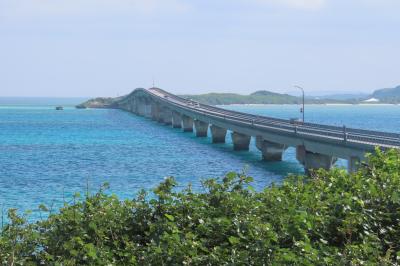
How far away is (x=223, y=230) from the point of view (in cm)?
1274

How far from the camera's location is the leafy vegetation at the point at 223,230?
11.3 metres

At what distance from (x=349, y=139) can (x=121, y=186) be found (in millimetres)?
18691

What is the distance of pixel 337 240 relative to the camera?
510 inches

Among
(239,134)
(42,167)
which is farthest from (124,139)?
(42,167)

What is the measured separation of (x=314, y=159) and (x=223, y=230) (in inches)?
1948

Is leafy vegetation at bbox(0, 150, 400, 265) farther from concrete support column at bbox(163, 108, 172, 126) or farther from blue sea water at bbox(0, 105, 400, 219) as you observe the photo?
concrete support column at bbox(163, 108, 172, 126)

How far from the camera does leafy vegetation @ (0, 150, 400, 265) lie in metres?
11.3

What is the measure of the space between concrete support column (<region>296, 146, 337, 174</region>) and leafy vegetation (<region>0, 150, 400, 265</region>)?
4434 centimetres

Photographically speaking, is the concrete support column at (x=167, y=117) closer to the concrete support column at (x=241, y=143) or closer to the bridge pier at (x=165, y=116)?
the bridge pier at (x=165, y=116)

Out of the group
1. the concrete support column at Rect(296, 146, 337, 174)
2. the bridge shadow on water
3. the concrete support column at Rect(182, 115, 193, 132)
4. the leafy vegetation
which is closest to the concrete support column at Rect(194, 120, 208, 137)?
the bridge shadow on water

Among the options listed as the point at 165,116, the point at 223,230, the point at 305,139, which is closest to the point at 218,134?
the point at 305,139

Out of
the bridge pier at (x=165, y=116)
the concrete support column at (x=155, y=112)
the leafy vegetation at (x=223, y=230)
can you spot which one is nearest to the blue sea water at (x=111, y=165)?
the leafy vegetation at (x=223, y=230)

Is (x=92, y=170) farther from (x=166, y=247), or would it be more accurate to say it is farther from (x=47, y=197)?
(x=166, y=247)

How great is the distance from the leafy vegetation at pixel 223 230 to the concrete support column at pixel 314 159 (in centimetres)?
4434
